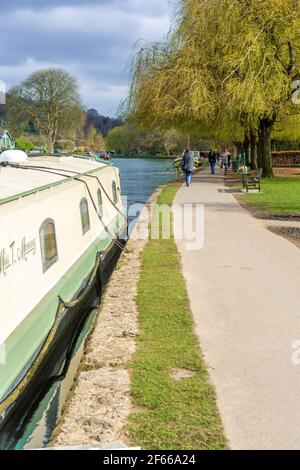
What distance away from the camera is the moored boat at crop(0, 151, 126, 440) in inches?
215

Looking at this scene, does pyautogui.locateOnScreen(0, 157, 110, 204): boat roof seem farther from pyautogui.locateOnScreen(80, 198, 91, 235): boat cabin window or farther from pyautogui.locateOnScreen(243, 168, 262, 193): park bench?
pyautogui.locateOnScreen(243, 168, 262, 193): park bench

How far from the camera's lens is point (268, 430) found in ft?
12.7

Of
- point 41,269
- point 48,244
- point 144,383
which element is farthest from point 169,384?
point 48,244

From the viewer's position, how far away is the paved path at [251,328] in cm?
401

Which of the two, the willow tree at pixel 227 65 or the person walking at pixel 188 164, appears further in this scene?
the person walking at pixel 188 164

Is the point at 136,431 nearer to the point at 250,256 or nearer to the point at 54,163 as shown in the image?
the point at 250,256

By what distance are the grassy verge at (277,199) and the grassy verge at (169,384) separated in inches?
361

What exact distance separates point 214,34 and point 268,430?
2291cm

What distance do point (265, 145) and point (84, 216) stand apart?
18942 millimetres

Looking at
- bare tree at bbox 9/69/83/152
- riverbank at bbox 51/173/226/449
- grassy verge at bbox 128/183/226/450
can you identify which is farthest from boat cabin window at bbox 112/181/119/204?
bare tree at bbox 9/69/83/152

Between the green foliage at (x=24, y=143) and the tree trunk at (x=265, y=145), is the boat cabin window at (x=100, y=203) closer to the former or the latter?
the tree trunk at (x=265, y=145)

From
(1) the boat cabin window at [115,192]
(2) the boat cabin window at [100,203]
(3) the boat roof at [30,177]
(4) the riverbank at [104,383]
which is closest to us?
(4) the riverbank at [104,383]

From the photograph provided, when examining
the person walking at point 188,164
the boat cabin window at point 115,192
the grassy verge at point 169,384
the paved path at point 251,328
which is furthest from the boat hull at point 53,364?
the person walking at point 188,164
